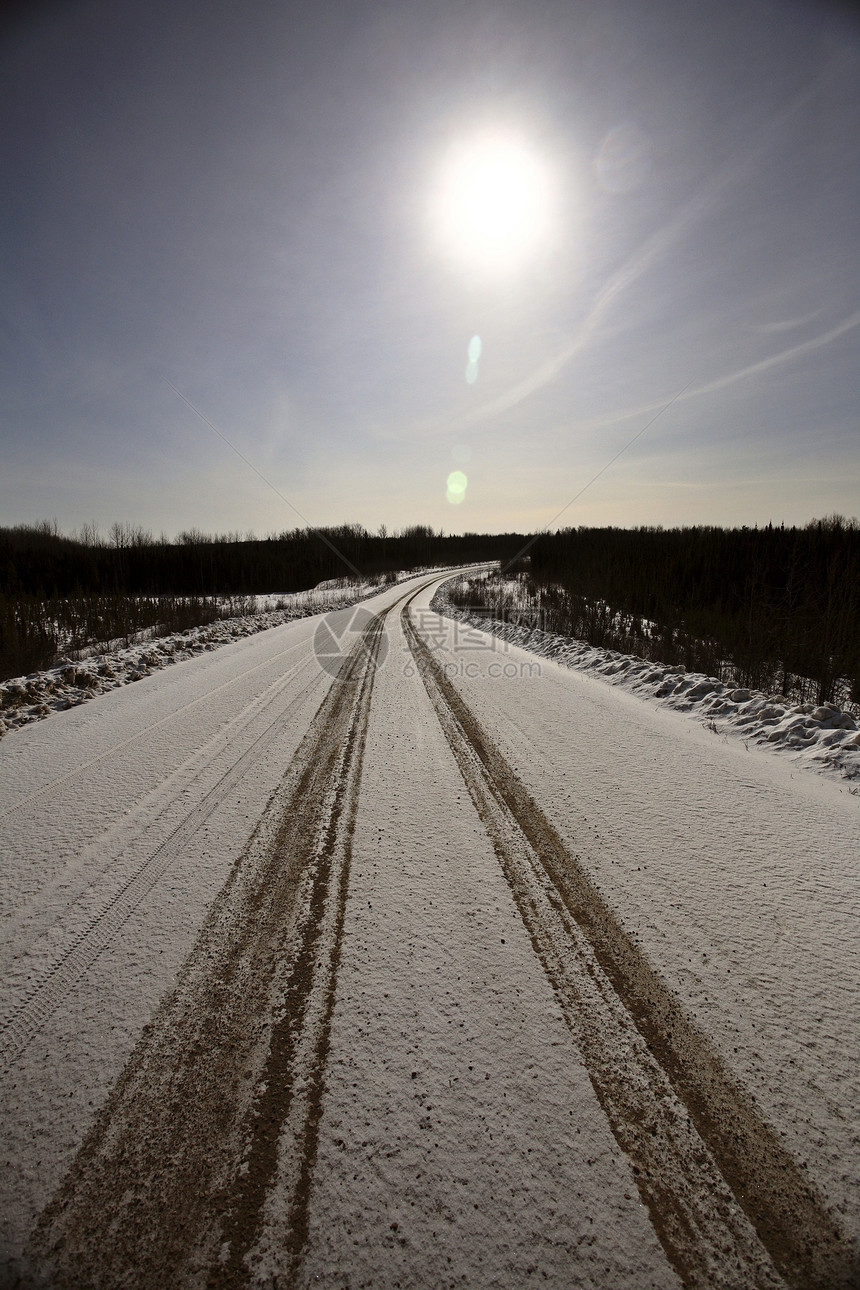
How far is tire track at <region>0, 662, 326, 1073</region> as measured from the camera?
6.26ft

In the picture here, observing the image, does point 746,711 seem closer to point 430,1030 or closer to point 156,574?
point 430,1030

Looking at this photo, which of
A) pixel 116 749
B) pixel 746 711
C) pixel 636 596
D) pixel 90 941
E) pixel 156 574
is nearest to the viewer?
pixel 90 941

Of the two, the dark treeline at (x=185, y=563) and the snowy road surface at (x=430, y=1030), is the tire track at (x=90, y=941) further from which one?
the dark treeline at (x=185, y=563)

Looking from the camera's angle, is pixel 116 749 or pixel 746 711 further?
pixel 746 711

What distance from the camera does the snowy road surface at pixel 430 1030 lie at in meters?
1.32

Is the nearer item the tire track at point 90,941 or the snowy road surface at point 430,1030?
the snowy road surface at point 430,1030

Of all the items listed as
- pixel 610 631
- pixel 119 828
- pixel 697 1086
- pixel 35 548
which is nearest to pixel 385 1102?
pixel 697 1086

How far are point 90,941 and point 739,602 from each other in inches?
594

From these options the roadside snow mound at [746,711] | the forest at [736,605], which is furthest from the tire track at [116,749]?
the forest at [736,605]

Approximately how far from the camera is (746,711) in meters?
5.45

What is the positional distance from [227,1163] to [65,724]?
17.7 ft

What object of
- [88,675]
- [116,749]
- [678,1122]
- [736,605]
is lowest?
Result: [678,1122]

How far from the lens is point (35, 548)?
98.3 feet

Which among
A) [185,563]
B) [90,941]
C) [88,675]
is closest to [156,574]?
[185,563]
